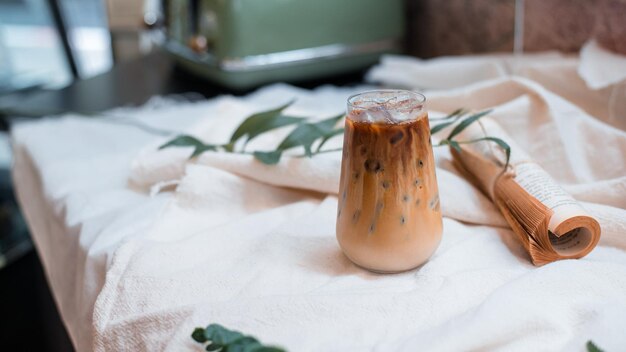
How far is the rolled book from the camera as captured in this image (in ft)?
1.69

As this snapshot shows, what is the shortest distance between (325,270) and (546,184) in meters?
0.21

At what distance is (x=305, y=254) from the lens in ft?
1.84

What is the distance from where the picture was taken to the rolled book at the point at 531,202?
52 centimetres

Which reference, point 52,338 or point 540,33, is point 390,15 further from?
point 52,338

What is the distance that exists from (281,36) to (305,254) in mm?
714

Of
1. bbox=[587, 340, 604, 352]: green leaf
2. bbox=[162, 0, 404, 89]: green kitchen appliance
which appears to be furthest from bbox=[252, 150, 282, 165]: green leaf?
bbox=[162, 0, 404, 89]: green kitchen appliance

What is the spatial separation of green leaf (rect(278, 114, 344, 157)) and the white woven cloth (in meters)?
0.02

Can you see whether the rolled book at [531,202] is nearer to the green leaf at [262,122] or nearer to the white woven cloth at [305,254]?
the white woven cloth at [305,254]

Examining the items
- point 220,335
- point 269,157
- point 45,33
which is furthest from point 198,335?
point 45,33

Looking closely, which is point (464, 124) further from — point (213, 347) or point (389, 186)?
point (213, 347)

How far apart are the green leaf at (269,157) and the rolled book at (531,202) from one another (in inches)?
7.7

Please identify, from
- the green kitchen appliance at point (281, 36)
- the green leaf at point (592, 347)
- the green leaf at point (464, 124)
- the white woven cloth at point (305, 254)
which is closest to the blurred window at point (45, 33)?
the green kitchen appliance at point (281, 36)

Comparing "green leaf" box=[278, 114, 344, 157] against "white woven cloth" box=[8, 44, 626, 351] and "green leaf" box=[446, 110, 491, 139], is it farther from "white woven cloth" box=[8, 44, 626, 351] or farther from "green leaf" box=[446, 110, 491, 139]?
"green leaf" box=[446, 110, 491, 139]

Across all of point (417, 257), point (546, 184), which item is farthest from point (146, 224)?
point (546, 184)
